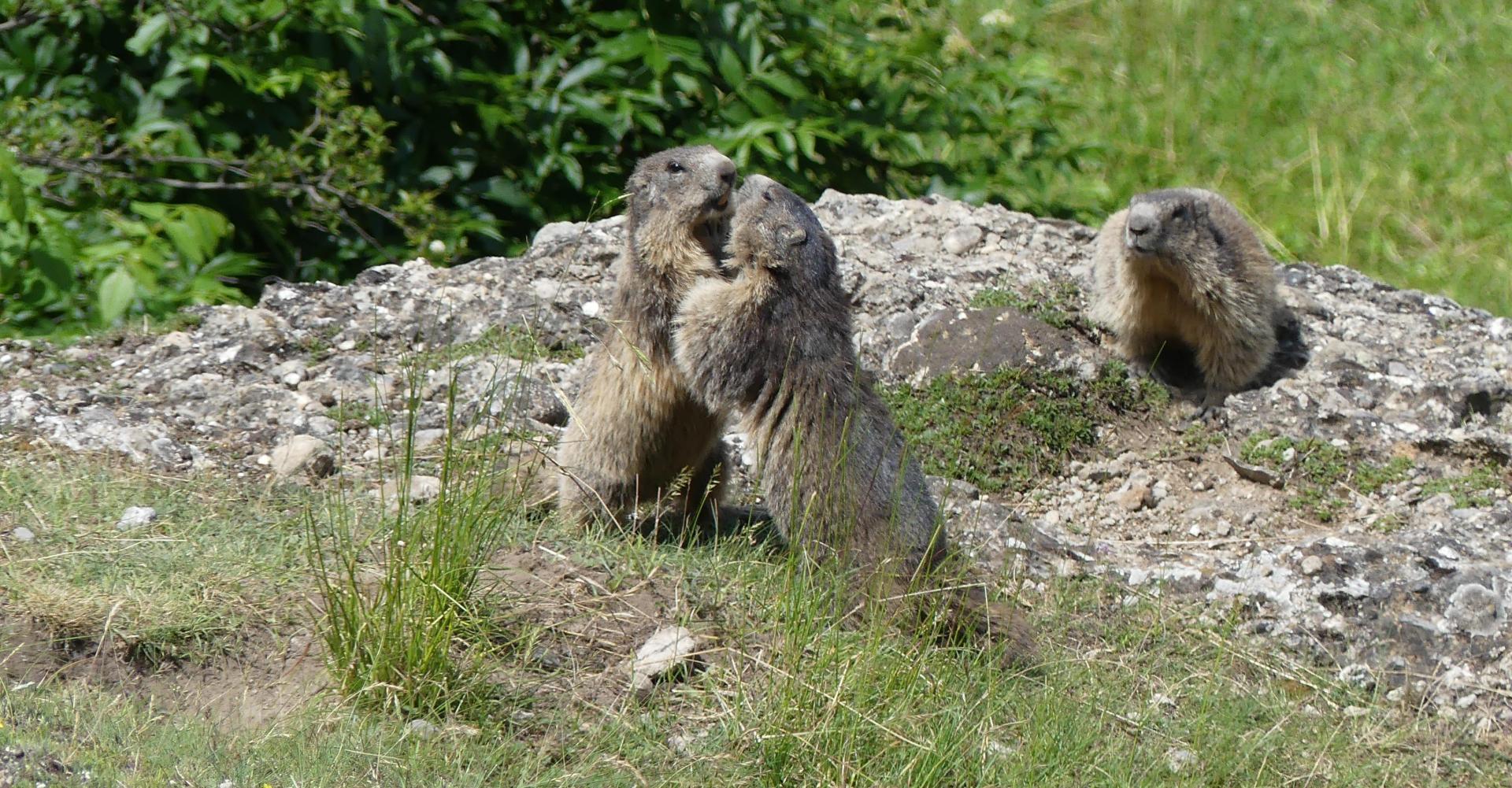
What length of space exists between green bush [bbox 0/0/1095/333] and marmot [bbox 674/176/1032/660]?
7.86ft

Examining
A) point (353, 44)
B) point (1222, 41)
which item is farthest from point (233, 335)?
point (1222, 41)

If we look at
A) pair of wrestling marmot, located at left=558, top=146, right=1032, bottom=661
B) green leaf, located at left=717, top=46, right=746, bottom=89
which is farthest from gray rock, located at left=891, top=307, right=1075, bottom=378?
green leaf, located at left=717, top=46, right=746, bottom=89

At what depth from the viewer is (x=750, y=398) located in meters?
4.81

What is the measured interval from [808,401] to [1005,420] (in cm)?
144

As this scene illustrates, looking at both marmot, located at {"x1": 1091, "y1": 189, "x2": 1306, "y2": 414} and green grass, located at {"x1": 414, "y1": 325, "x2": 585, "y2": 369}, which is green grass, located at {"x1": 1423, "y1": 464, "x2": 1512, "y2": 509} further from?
green grass, located at {"x1": 414, "y1": 325, "x2": 585, "y2": 369}

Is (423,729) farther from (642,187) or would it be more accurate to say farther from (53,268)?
(53,268)

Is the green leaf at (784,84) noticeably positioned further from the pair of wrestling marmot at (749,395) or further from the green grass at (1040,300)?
the pair of wrestling marmot at (749,395)

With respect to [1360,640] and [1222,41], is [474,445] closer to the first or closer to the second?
[1360,640]

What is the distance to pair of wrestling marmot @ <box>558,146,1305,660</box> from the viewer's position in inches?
176

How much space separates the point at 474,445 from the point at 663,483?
106cm

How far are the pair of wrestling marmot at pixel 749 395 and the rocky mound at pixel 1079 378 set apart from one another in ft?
1.05

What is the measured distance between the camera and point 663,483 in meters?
5.21

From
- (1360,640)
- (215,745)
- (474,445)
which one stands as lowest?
(1360,640)

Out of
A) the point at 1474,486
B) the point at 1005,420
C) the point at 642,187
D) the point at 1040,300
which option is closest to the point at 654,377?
the point at 642,187
